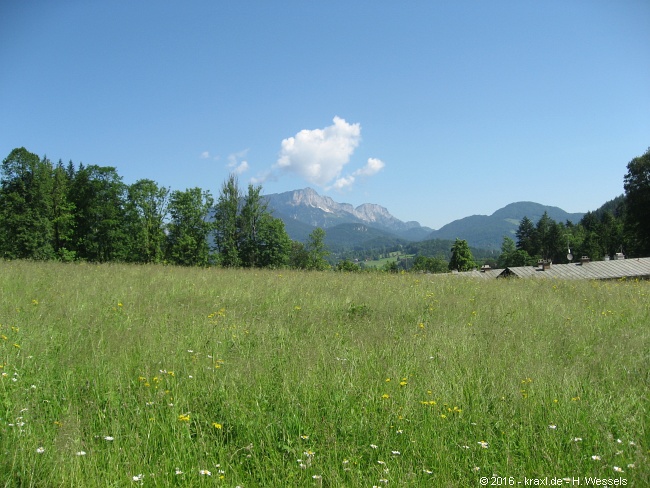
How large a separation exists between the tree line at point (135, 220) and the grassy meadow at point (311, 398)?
33.0 meters

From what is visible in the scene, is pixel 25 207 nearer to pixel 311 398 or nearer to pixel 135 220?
pixel 135 220

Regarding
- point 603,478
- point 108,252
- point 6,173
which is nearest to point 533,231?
point 108,252

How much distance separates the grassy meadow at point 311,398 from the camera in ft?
9.37

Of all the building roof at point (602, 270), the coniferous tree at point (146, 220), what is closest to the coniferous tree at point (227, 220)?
the coniferous tree at point (146, 220)

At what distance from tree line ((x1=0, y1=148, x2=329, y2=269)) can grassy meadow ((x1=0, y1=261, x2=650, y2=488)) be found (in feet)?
108

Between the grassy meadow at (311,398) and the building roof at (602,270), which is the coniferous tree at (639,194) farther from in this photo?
the grassy meadow at (311,398)

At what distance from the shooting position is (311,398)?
3662 millimetres

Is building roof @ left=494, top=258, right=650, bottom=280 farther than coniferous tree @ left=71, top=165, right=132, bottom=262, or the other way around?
coniferous tree @ left=71, top=165, right=132, bottom=262

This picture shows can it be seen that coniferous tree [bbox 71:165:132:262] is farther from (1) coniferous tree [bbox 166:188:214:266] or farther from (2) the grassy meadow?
(2) the grassy meadow

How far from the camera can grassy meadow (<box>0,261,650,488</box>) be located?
2.86m

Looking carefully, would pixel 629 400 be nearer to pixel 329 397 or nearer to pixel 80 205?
pixel 329 397

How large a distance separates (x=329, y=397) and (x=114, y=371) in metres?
2.25

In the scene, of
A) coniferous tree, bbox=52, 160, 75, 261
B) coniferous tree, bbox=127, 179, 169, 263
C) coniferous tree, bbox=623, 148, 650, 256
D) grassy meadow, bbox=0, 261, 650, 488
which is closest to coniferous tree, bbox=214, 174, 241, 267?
coniferous tree, bbox=127, 179, 169, 263

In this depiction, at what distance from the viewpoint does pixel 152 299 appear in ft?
24.7
